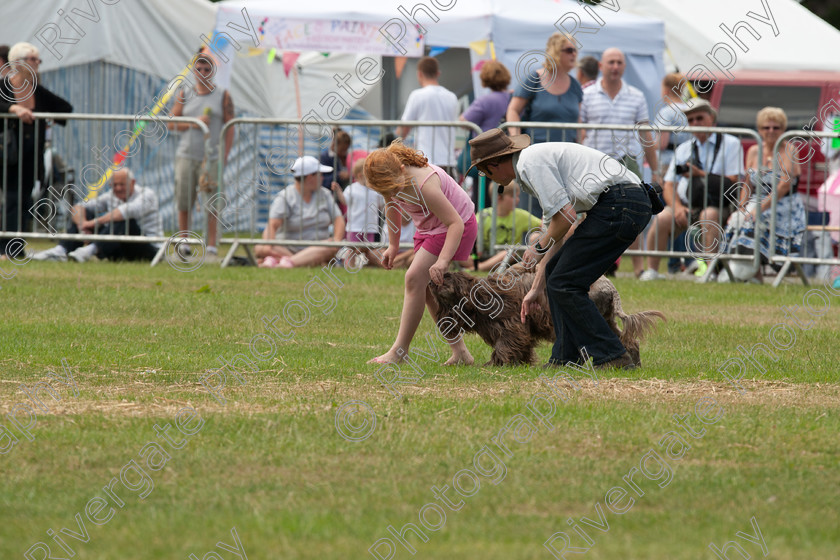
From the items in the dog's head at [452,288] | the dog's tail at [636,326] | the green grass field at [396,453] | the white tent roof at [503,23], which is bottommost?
the green grass field at [396,453]

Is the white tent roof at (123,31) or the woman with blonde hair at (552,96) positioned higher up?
the white tent roof at (123,31)

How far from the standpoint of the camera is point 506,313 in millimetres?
7320

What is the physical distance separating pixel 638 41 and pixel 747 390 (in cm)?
1157

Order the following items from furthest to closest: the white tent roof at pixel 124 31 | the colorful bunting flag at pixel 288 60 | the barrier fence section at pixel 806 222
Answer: the colorful bunting flag at pixel 288 60 → the white tent roof at pixel 124 31 → the barrier fence section at pixel 806 222

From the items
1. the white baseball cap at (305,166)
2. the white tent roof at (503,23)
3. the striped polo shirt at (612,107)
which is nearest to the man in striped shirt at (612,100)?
the striped polo shirt at (612,107)

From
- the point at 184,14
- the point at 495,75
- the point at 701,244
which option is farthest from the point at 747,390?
the point at 184,14

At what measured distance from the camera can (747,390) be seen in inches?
260

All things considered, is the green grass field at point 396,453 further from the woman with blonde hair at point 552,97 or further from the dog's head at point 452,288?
the woman with blonde hair at point 552,97

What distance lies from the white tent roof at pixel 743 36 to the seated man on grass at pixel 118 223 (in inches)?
419

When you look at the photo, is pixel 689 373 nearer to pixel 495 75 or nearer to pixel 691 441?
pixel 691 441

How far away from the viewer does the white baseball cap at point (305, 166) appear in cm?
1370

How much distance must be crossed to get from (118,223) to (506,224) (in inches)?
180

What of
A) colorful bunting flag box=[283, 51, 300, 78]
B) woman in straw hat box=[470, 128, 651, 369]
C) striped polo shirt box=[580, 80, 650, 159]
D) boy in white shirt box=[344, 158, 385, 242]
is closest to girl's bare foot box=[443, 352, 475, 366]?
woman in straw hat box=[470, 128, 651, 369]

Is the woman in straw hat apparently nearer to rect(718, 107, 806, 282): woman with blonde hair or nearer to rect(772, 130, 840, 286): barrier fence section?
rect(772, 130, 840, 286): barrier fence section
